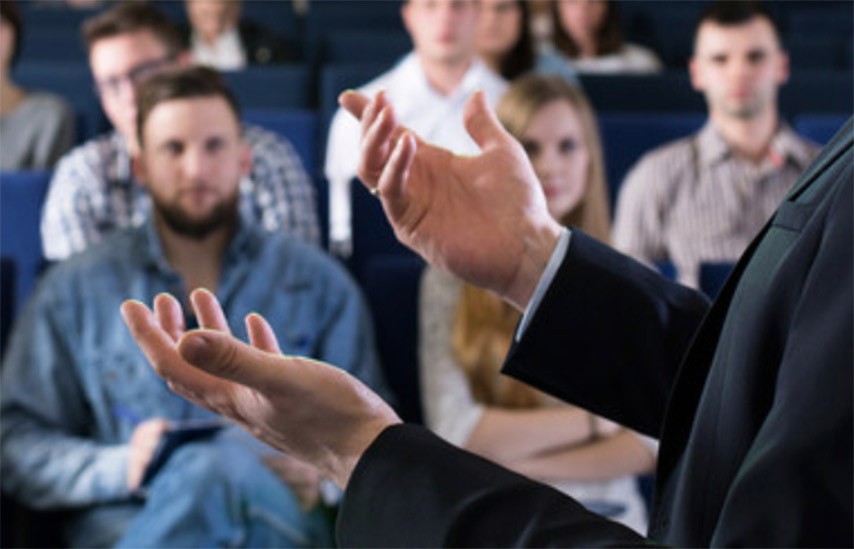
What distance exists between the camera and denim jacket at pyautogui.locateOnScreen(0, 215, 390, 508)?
1380mm

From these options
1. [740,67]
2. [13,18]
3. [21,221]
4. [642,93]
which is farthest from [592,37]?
[21,221]

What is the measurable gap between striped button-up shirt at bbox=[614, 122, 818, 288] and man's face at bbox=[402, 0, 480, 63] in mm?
362

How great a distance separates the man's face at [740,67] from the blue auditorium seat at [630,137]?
6cm

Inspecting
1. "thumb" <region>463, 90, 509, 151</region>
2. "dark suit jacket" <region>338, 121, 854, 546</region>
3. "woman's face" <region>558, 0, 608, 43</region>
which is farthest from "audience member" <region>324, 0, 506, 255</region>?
"dark suit jacket" <region>338, 121, 854, 546</region>

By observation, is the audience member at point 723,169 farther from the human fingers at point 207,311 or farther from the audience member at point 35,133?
the human fingers at point 207,311

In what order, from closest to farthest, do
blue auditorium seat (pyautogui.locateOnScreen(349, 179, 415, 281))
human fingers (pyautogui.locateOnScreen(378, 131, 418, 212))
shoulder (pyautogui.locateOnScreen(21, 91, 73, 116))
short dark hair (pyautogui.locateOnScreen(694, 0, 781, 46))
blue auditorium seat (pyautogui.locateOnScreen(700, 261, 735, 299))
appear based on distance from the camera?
human fingers (pyautogui.locateOnScreen(378, 131, 418, 212)) → blue auditorium seat (pyautogui.locateOnScreen(700, 261, 735, 299)) → blue auditorium seat (pyautogui.locateOnScreen(349, 179, 415, 281)) → short dark hair (pyautogui.locateOnScreen(694, 0, 781, 46)) → shoulder (pyautogui.locateOnScreen(21, 91, 73, 116))

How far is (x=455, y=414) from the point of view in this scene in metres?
1.48

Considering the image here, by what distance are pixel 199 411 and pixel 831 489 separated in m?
1.08

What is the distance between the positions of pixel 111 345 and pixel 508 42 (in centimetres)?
129

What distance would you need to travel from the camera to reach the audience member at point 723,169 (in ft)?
6.83

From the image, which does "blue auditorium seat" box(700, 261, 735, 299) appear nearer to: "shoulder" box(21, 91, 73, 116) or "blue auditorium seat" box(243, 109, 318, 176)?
"blue auditorium seat" box(243, 109, 318, 176)

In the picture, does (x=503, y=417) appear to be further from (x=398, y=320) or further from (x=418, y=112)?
(x=418, y=112)

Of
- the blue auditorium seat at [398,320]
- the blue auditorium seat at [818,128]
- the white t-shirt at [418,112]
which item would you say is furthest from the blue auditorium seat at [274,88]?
the blue auditorium seat at [398,320]

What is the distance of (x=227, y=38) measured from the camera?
3246mm
